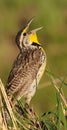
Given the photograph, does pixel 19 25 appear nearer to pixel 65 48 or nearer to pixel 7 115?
pixel 65 48

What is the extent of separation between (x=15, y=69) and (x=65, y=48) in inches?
310

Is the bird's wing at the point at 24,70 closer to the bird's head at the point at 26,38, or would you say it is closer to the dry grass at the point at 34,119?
the bird's head at the point at 26,38

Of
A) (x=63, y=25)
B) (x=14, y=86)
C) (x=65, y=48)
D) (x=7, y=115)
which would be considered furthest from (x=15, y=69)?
(x=63, y=25)

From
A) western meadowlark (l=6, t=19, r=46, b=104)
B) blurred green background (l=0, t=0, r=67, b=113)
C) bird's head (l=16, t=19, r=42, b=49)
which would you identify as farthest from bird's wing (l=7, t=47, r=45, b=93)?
blurred green background (l=0, t=0, r=67, b=113)

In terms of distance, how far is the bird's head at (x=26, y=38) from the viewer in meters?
8.26

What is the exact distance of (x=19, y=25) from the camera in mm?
17250

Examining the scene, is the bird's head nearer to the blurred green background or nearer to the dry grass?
the dry grass

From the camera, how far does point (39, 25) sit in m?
16.6

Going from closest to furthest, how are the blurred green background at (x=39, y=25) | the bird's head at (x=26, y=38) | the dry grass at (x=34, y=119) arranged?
1. the dry grass at (x=34, y=119)
2. the bird's head at (x=26, y=38)
3. the blurred green background at (x=39, y=25)

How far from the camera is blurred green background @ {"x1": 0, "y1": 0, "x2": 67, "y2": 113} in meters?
14.9

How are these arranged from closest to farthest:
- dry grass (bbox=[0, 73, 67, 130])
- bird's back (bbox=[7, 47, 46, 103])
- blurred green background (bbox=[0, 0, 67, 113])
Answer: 1. dry grass (bbox=[0, 73, 67, 130])
2. bird's back (bbox=[7, 47, 46, 103])
3. blurred green background (bbox=[0, 0, 67, 113])

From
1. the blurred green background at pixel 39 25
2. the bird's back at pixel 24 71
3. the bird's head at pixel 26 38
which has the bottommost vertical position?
the blurred green background at pixel 39 25

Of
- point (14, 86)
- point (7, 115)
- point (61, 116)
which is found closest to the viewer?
point (61, 116)

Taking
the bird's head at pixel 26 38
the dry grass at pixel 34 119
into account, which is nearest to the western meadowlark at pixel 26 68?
the bird's head at pixel 26 38
